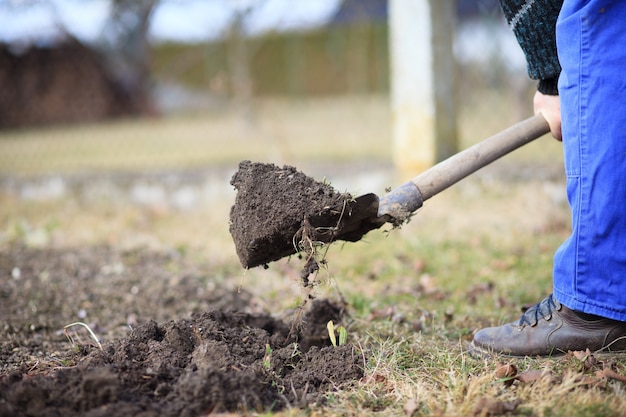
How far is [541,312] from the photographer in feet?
7.30

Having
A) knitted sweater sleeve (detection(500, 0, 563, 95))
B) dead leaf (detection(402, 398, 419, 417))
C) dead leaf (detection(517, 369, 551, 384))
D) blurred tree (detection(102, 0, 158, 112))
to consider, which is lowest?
dead leaf (detection(517, 369, 551, 384))

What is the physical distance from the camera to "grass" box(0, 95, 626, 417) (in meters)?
1.85

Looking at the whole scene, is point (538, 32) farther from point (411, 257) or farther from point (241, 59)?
point (241, 59)

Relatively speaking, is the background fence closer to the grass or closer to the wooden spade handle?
the grass

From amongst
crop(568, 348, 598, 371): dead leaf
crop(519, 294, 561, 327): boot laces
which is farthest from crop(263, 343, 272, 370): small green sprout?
crop(568, 348, 598, 371): dead leaf

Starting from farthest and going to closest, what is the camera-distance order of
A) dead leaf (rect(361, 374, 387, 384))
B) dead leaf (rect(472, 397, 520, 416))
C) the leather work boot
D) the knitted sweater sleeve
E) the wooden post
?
the wooden post < the knitted sweater sleeve < the leather work boot < dead leaf (rect(361, 374, 387, 384)) < dead leaf (rect(472, 397, 520, 416))

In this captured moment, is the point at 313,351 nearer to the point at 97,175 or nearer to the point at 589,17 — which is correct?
the point at 589,17

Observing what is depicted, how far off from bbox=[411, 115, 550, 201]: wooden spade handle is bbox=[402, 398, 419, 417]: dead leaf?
771 mm

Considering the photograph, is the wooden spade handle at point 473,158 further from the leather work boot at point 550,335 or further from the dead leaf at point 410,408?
the dead leaf at point 410,408

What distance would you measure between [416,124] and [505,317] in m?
2.78

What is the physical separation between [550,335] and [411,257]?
164 cm

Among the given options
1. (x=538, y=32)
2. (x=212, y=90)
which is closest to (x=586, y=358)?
(x=538, y=32)

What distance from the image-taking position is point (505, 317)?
8.52 ft

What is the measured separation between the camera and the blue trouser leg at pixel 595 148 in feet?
6.30
